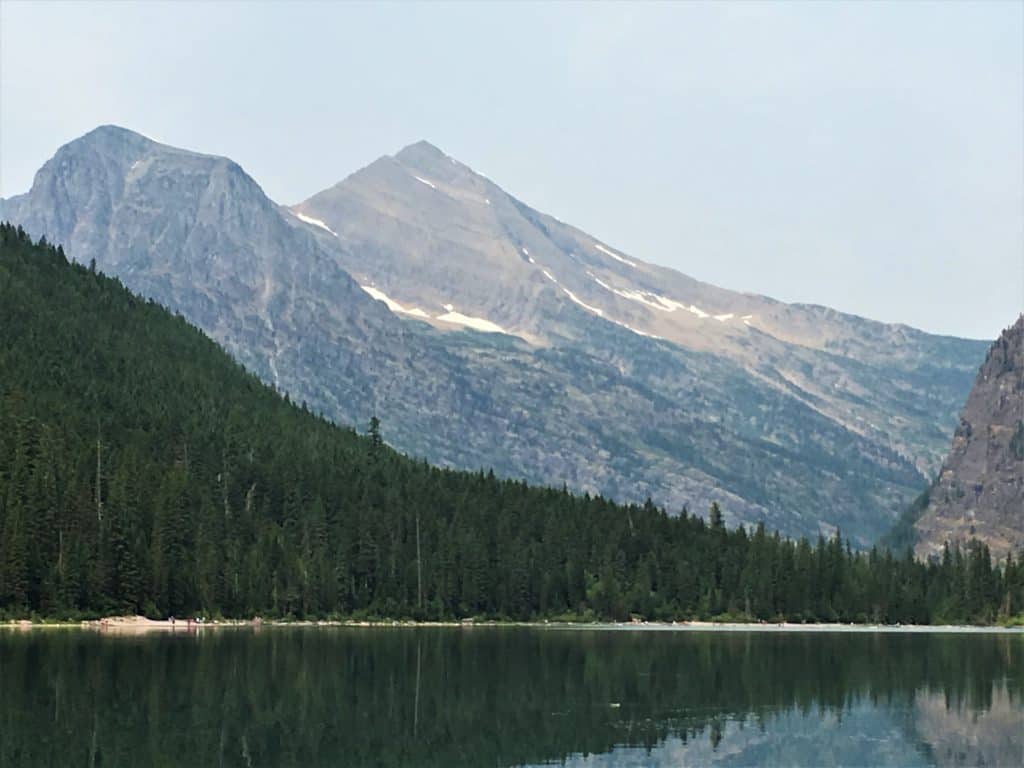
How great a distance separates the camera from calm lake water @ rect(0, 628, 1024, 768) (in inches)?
3605

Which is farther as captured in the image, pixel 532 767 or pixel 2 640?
pixel 2 640

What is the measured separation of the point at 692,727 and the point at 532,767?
2091 centimetres

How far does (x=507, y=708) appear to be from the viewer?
374ft

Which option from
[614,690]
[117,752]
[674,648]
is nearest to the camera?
[117,752]

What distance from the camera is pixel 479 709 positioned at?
112938 millimetres

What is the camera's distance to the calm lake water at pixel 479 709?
3605 inches

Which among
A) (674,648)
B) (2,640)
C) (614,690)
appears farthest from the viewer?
(674,648)

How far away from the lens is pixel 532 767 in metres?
87.5

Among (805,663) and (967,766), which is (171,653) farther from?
(967,766)

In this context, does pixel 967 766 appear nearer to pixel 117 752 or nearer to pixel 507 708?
pixel 507 708

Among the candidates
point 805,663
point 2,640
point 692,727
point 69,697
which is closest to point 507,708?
point 692,727

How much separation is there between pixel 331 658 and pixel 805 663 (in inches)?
1880

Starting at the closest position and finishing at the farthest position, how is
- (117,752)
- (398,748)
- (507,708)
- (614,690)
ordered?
(117,752), (398,748), (507,708), (614,690)

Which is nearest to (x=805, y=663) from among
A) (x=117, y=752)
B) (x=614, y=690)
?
(x=614, y=690)
